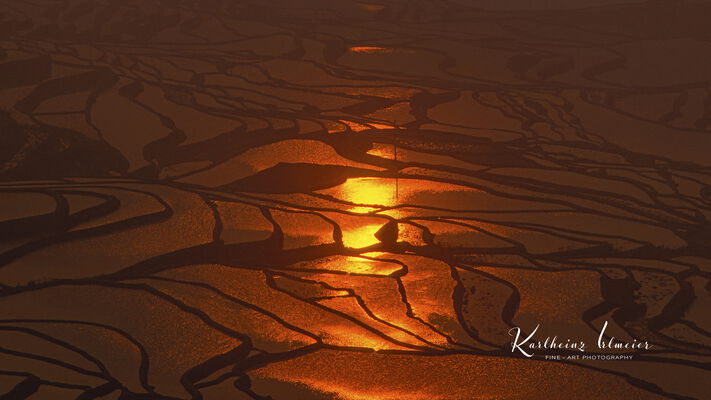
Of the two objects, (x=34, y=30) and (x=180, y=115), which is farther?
(x=34, y=30)

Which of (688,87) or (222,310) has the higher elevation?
(688,87)

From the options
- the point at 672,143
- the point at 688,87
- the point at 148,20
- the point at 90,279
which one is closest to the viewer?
the point at 90,279

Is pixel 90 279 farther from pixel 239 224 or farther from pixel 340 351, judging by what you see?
pixel 340 351

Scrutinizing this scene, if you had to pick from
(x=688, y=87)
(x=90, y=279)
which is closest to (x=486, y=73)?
(x=688, y=87)

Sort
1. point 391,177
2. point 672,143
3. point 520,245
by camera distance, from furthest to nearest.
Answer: point 672,143
point 391,177
point 520,245

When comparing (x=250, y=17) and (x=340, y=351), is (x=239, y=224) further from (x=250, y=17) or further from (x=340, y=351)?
(x=250, y=17)

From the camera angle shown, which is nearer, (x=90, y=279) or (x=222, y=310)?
(x=222, y=310)

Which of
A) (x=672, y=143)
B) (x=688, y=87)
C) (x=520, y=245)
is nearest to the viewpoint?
(x=520, y=245)

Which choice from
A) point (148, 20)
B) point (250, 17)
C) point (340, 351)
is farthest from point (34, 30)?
point (340, 351)

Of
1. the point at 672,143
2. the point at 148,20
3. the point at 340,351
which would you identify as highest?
the point at 148,20
